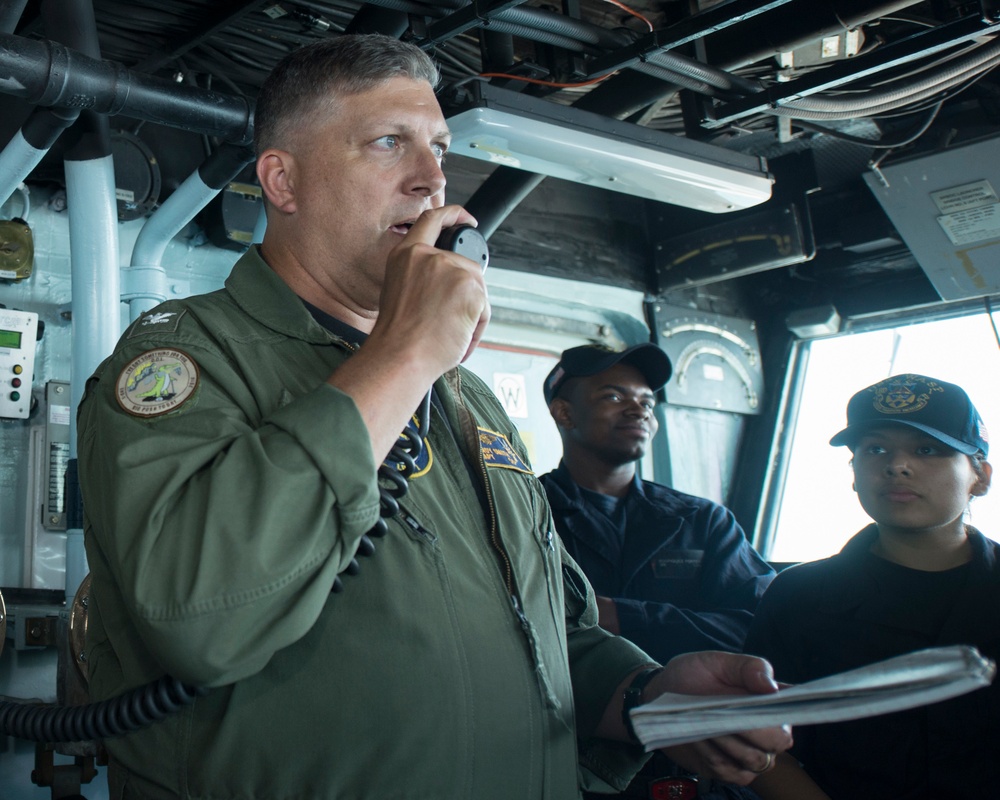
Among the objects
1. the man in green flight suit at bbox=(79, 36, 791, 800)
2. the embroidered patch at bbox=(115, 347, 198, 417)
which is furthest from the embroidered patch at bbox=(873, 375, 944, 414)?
the embroidered patch at bbox=(115, 347, 198, 417)

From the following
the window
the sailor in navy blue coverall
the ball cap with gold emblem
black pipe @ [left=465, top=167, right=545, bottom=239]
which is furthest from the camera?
the window

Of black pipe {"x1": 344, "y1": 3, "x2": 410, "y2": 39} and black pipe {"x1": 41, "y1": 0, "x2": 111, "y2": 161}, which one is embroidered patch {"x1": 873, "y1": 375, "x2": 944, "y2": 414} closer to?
black pipe {"x1": 344, "y1": 3, "x2": 410, "y2": 39}

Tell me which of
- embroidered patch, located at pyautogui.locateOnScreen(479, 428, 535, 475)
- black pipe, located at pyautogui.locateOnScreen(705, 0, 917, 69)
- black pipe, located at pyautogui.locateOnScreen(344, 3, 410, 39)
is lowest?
embroidered patch, located at pyautogui.locateOnScreen(479, 428, 535, 475)

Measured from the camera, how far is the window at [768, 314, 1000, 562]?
462 cm

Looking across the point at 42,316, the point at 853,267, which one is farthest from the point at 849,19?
the point at 42,316

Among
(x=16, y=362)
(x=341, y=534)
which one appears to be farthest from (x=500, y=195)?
(x=341, y=534)

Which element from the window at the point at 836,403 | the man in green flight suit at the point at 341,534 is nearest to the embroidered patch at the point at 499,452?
the man in green flight suit at the point at 341,534

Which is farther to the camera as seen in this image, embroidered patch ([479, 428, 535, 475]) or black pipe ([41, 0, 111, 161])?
black pipe ([41, 0, 111, 161])

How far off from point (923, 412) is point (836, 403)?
246 cm

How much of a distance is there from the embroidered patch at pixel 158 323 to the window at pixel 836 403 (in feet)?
13.0

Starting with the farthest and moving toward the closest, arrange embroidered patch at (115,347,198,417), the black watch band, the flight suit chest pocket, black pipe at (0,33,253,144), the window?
the window → the flight suit chest pocket → black pipe at (0,33,253,144) → the black watch band → embroidered patch at (115,347,198,417)

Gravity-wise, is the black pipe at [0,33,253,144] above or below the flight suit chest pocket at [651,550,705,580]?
above

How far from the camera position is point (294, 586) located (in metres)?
0.92

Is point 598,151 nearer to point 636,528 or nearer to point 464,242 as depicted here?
point 636,528
